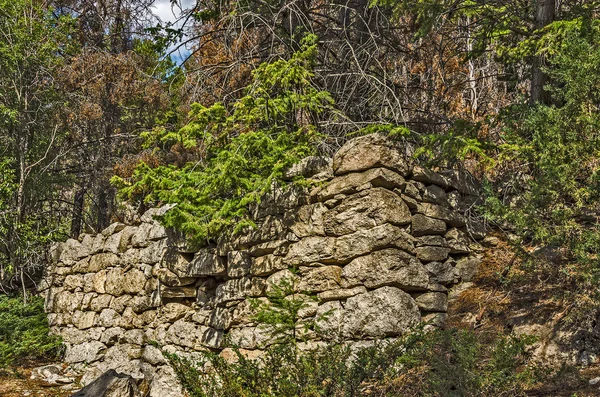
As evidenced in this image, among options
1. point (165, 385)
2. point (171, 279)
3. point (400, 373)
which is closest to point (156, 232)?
point (171, 279)

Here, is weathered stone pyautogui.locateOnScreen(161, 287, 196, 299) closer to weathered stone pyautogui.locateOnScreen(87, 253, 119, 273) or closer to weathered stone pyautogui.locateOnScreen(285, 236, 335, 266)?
weathered stone pyautogui.locateOnScreen(87, 253, 119, 273)

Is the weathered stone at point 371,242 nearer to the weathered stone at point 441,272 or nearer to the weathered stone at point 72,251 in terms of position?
the weathered stone at point 441,272

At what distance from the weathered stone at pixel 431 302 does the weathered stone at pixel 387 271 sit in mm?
108

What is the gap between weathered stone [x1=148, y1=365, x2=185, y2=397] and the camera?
6875mm

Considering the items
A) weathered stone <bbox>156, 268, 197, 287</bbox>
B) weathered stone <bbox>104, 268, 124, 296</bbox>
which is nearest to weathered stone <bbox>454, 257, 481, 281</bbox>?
weathered stone <bbox>156, 268, 197, 287</bbox>

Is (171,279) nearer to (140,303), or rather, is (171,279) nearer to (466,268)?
(140,303)

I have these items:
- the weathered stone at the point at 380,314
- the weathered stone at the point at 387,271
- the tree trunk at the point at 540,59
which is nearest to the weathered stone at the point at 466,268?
the weathered stone at the point at 387,271

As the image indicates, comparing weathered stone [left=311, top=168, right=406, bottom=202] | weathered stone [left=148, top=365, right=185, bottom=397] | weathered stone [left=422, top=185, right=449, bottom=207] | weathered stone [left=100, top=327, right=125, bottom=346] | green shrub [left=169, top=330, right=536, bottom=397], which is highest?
weathered stone [left=311, top=168, right=406, bottom=202]

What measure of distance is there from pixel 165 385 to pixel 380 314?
137 inches

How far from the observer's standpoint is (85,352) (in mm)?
9062

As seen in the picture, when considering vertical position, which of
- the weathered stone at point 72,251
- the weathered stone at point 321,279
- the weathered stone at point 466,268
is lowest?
the weathered stone at point 466,268

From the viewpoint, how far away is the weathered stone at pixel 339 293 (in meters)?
5.41

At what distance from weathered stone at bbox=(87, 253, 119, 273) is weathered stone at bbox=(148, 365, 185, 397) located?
2.59 metres

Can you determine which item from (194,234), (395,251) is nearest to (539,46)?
(395,251)
